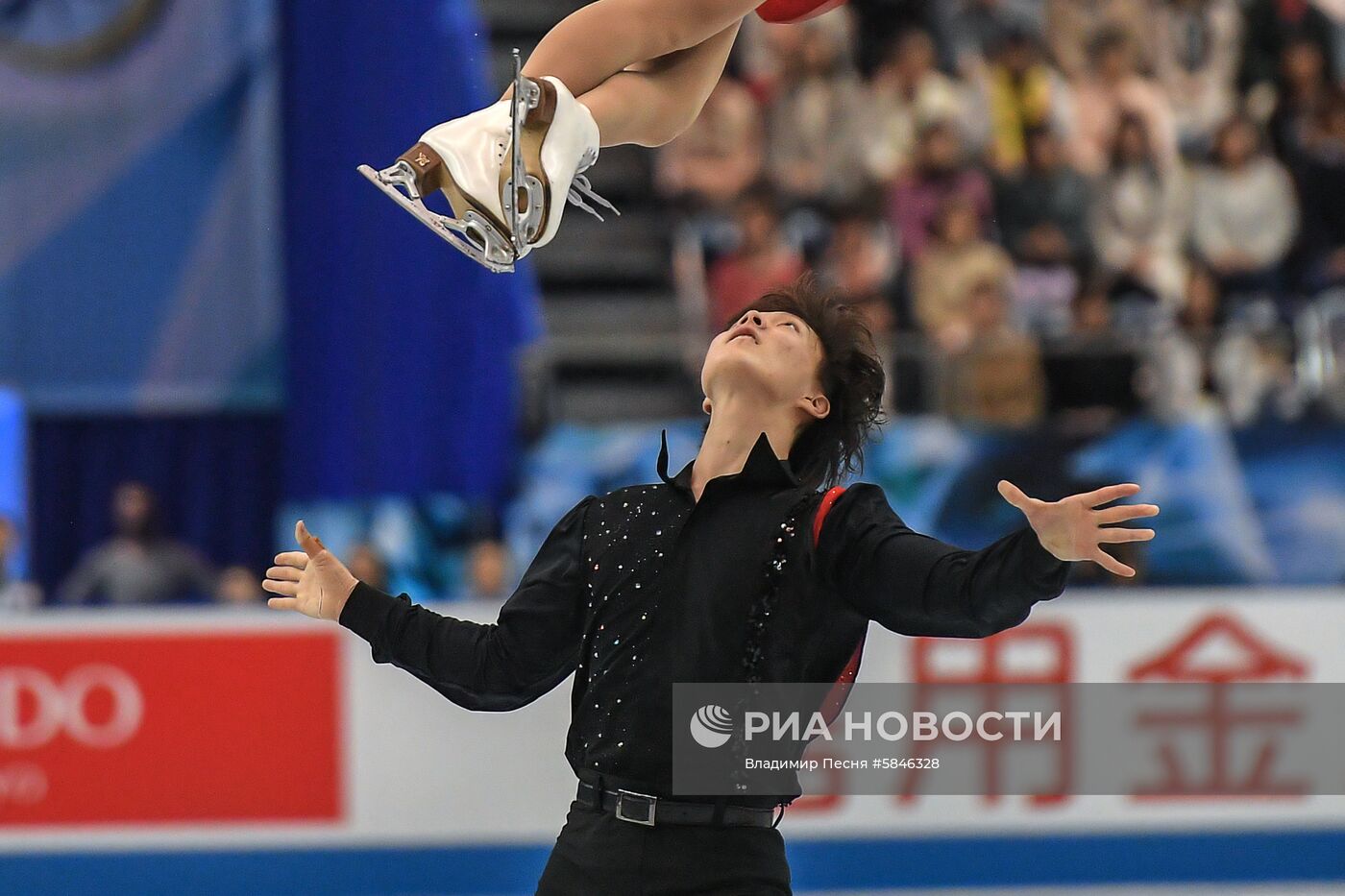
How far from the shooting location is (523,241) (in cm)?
273

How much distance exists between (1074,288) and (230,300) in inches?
160

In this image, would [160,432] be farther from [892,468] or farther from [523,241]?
[523,241]

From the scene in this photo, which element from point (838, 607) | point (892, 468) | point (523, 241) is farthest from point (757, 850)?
point (892, 468)

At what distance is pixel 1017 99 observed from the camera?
8461mm

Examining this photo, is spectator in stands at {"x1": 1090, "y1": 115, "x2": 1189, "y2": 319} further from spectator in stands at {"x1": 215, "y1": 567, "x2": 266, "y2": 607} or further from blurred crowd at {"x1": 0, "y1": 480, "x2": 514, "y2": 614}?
spectator in stands at {"x1": 215, "y1": 567, "x2": 266, "y2": 607}

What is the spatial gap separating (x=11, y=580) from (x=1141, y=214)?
536 cm

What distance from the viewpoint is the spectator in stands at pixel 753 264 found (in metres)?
7.62

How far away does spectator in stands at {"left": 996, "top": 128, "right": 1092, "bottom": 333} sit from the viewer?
7867mm

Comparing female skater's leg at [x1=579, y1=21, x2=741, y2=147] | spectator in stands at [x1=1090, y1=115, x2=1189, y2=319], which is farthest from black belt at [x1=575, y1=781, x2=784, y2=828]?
spectator in stands at [x1=1090, y1=115, x2=1189, y2=319]

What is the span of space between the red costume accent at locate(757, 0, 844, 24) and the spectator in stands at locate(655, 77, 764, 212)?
4745 mm

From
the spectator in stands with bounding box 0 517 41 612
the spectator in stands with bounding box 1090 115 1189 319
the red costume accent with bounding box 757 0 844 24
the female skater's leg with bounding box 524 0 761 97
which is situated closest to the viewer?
the female skater's leg with bounding box 524 0 761 97

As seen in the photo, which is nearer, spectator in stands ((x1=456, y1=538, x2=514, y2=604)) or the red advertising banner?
the red advertising banner

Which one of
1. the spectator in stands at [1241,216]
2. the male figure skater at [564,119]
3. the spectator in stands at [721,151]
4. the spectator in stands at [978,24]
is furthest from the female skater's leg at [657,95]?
the spectator in stands at [978,24]

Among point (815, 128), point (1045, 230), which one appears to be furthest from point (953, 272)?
point (815, 128)
